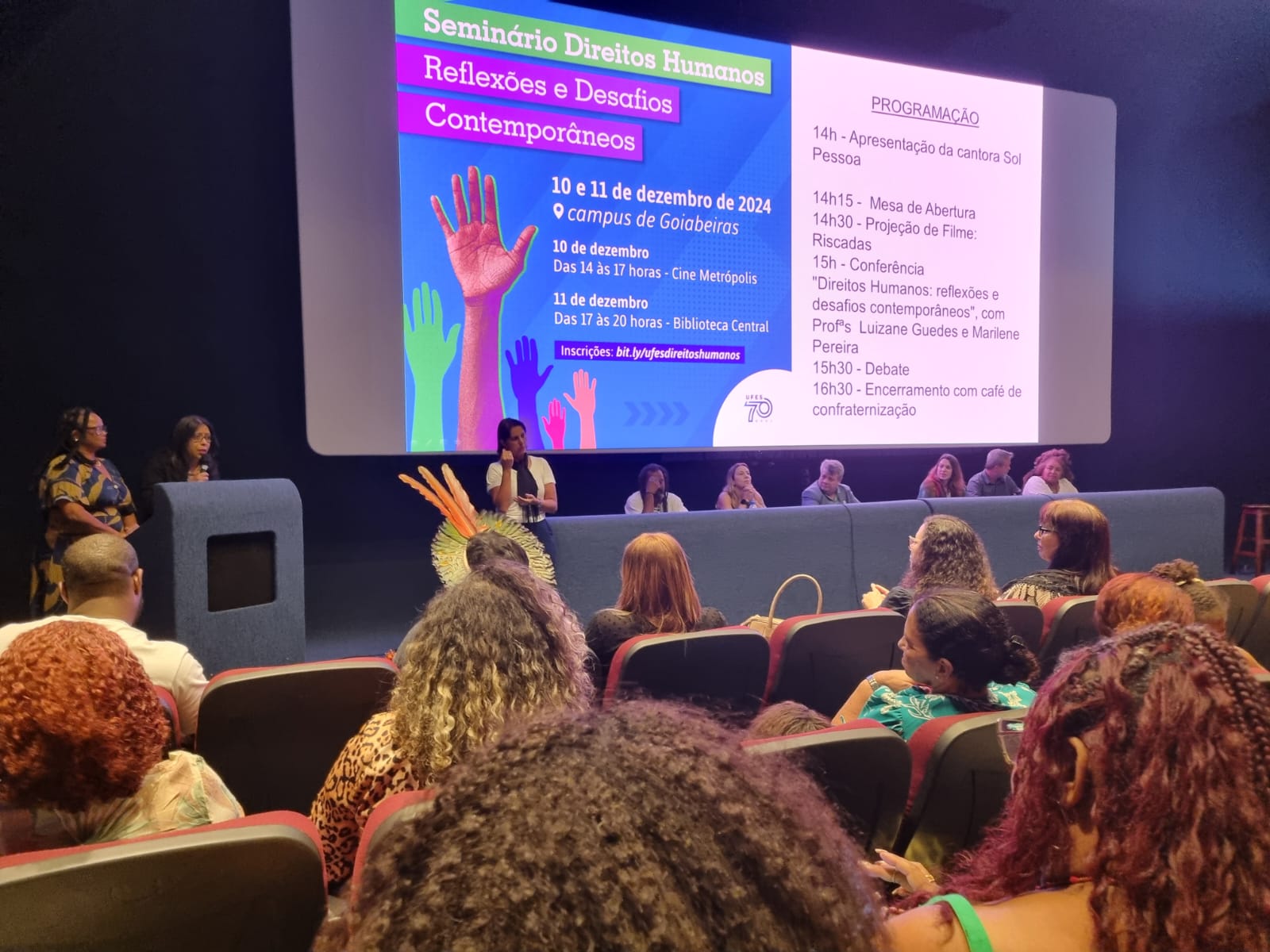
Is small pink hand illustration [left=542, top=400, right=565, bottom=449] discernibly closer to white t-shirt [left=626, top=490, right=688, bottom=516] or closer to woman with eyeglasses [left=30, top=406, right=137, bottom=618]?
white t-shirt [left=626, top=490, right=688, bottom=516]

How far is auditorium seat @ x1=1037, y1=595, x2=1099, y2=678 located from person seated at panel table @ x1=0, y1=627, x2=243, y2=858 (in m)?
2.23

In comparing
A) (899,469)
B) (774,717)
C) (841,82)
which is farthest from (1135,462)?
(774,717)

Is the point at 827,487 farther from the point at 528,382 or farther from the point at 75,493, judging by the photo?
the point at 75,493

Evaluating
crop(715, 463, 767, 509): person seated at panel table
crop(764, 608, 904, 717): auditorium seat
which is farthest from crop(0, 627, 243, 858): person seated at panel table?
crop(715, 463, 767, 509): person seated at panel table

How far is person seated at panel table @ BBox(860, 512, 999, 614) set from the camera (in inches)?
Result: 108

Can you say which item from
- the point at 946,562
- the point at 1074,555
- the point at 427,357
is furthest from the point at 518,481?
the point at 1074,555

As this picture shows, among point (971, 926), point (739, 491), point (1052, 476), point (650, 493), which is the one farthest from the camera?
point (1052, 476)

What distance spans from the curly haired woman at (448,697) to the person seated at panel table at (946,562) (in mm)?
1589

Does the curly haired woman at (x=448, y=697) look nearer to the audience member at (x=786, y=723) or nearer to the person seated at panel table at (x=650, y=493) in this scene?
the audience member at (x=786, y=723)

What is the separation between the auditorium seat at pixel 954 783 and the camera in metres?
1.35

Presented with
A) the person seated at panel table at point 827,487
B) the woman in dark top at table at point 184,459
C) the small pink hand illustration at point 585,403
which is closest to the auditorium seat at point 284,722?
the woman in dark top at table at point 184,459

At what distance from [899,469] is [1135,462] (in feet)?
8.13

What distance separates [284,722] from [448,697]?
1.98 feet

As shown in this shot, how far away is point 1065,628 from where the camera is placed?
2.56 metres
